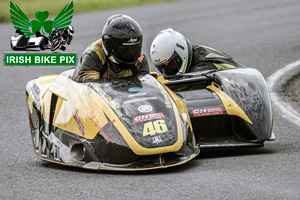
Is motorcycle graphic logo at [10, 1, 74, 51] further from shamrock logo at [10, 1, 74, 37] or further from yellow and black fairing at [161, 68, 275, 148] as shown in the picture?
yellow and black fairing at [161, 68, 275, 148]

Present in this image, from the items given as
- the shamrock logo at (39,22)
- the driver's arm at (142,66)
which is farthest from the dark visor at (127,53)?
the shamrock logo at (39,22)

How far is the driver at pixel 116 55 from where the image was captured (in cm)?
689

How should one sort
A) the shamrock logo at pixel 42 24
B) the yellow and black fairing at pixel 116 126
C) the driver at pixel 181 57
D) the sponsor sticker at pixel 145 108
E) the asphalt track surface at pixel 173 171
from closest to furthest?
1. the asphalt track surface at pixel 173 171
2. the yellow and black fairing at pixel 116 126
3. the sponsor sticker at pixel 145 108
4. the driver at pixel 181 57
5. the shamrock logo at pixel 42 24

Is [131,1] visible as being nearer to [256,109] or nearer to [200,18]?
[200,18]

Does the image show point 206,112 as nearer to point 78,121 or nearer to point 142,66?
point 142,66

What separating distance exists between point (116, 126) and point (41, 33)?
10.2 meters

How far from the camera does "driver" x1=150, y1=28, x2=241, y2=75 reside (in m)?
8.09

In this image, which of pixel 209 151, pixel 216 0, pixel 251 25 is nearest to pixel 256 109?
pixel 209 151

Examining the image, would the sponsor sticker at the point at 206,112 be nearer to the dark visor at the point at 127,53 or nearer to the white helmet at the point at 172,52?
the dark visor at the point at 127,53

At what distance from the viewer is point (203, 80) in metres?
7.39

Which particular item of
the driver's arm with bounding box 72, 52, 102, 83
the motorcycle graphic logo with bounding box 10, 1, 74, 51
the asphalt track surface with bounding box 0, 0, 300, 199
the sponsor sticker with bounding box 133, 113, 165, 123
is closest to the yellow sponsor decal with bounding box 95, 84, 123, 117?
the sponsor sticker with bounding box 133, 113, 165, 123

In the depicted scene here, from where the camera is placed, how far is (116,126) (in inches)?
239

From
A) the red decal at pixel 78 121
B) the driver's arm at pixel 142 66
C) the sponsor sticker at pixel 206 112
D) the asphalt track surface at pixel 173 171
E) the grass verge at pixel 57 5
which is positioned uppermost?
the driver's arm at pixel 142 66

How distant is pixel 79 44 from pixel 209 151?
8.44 meters
